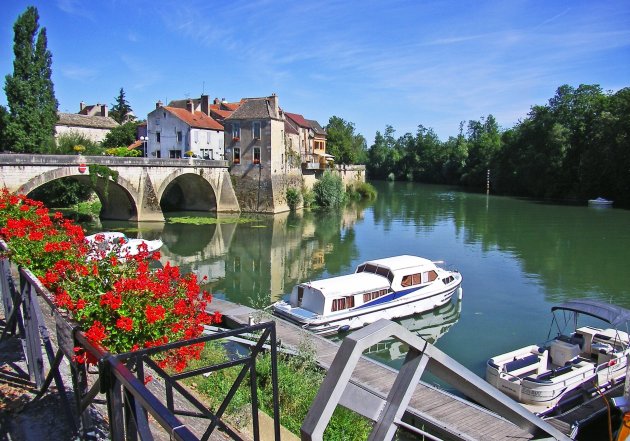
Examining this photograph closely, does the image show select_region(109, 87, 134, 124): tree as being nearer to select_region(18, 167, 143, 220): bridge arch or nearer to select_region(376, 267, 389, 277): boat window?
select_region(18, 167, 143, 220): bridge arch

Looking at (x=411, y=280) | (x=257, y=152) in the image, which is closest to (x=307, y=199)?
(x=257, y=152)

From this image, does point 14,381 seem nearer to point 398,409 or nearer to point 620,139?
point 398,409

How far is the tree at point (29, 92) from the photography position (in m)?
41.1

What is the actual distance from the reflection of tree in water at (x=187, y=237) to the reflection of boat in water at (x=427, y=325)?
51.8 ft

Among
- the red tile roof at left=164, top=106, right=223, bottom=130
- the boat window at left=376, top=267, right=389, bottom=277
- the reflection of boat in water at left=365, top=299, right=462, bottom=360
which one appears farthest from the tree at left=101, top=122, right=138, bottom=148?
the reflection of boat in water at left=365, top=299, right=462, bottom=360

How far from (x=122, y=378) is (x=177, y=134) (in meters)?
49.1

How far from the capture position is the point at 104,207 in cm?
4016

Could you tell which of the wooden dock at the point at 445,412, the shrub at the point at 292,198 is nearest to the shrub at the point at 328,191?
the shrub at the point at 292,198

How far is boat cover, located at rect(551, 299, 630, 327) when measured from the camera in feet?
42.8

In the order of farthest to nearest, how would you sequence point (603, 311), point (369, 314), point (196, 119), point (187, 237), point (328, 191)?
point (328, 191)
point (196, 119)
point (187, 237)
point (369, 314)
point (603, 311)

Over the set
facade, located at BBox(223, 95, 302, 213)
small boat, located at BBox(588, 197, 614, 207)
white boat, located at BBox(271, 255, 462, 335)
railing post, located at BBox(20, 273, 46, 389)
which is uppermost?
facade, located at BBox(223, 95, 302, 213)

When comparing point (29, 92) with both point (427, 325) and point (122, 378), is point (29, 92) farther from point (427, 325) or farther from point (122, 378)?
point (122, 378)

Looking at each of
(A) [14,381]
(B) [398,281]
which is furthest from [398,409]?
(B) [398,281]

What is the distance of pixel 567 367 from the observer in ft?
39.9
